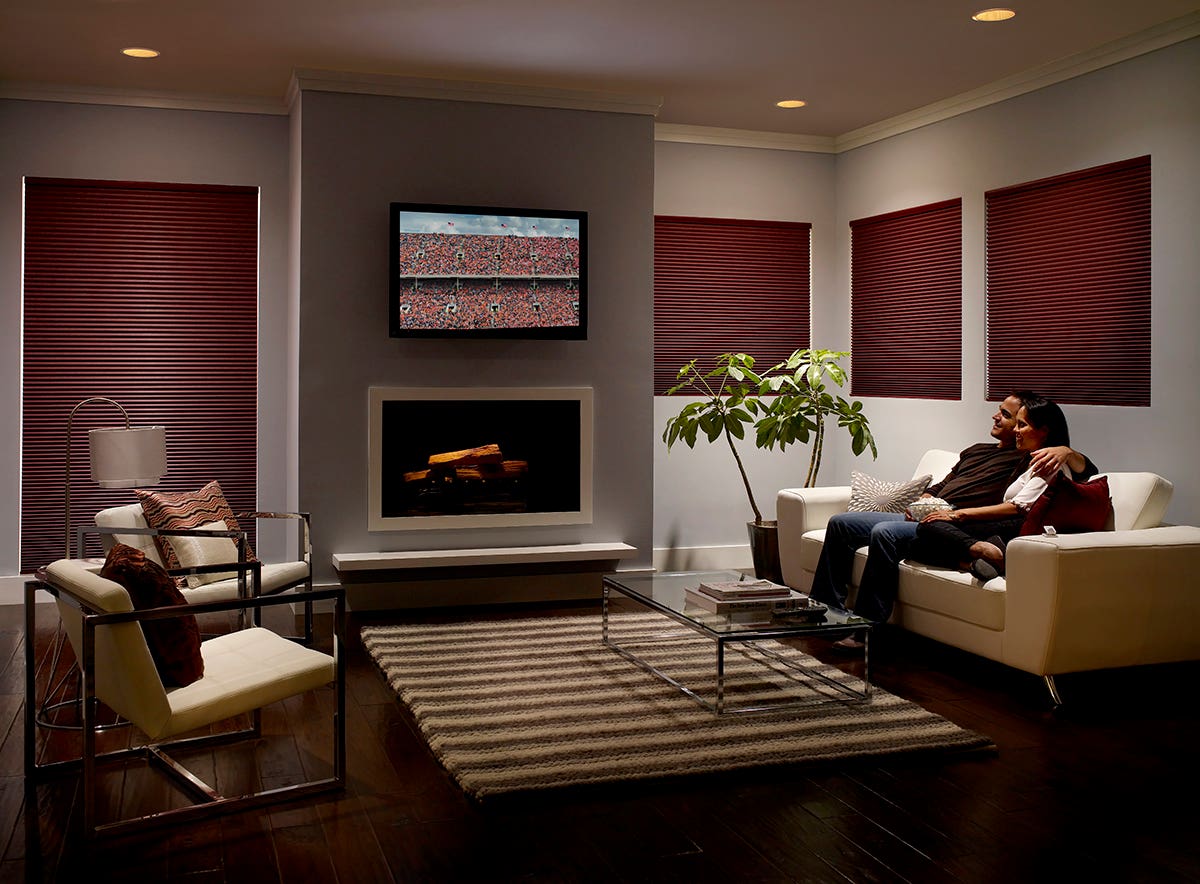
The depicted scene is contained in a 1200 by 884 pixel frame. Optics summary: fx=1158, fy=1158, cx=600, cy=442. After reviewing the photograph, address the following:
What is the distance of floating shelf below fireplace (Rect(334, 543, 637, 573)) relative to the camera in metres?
5.57

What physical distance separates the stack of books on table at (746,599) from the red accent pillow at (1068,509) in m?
0.96

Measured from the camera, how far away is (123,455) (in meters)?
4.73

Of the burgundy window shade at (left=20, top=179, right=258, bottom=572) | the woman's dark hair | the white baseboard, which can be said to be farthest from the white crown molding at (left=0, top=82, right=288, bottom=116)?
the woman's dark hair

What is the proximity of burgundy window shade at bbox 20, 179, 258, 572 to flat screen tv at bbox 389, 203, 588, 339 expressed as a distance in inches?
40.6

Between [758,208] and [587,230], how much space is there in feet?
4.98

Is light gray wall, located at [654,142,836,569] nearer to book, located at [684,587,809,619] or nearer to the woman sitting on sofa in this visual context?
the woman sitting on sofa

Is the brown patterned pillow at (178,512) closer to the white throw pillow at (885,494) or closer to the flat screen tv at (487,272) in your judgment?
the flat screen tv at (487,272)

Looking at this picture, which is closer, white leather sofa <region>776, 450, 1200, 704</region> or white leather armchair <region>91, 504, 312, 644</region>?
white leather sofa <region>776, 450, 1200, 704</region>

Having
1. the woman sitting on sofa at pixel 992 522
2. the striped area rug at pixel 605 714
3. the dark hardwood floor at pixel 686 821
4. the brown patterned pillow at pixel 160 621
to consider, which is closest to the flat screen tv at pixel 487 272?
the striped area rug at pixel 605 714

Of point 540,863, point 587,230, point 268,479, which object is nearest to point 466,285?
point 587,230

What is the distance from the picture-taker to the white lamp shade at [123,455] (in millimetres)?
4695

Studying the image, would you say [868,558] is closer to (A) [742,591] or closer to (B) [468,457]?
(A) [742,591]

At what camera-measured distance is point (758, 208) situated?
280 inches

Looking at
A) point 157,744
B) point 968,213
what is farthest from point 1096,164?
point 157,744
